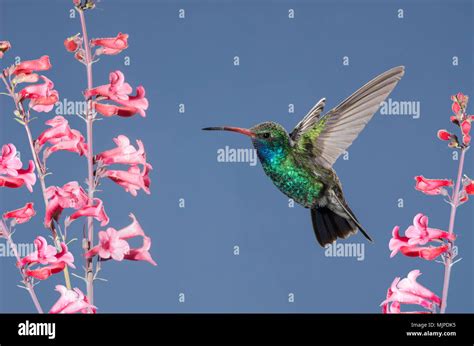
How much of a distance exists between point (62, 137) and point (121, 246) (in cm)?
59

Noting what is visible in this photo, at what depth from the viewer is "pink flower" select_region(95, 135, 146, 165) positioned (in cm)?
287

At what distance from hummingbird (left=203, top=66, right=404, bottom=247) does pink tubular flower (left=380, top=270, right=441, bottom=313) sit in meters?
0.82

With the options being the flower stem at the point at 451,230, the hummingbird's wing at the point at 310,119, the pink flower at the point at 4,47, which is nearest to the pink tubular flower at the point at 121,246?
the pink flower at the point at 4,47

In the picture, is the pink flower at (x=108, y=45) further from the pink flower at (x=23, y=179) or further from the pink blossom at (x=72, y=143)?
the pink flower at (x=23, y=179)

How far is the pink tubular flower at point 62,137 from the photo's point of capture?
9.12 feet

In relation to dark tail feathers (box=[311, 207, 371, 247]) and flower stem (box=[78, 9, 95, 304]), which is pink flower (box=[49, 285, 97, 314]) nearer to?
flower stem (box=[78, 9, 95, 304])

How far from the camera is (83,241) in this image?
8.91 ft

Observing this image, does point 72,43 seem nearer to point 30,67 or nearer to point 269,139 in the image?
point 30,67

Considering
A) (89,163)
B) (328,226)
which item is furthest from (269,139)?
(89,163)

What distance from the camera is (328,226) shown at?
4035 mm
